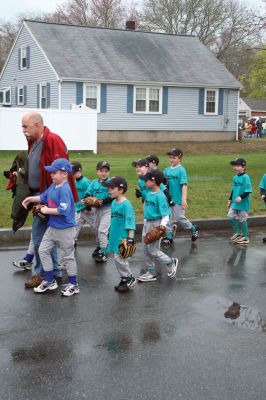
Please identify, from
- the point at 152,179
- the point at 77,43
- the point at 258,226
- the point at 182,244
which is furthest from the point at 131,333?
the point at 77,43

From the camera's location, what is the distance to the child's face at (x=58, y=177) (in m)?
6.12

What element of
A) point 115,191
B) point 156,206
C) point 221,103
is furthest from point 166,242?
point 221,103

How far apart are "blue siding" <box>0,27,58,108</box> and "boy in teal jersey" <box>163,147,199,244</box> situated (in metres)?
20.8

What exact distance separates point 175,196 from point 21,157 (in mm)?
3222

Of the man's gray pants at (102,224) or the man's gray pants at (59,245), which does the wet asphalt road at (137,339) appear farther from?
the man's gray pants at (102,224)

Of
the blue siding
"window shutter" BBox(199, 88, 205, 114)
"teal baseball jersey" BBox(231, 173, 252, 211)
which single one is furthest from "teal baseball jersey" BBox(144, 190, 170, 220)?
"window shutter" BBox(199, 88, 205, 114)

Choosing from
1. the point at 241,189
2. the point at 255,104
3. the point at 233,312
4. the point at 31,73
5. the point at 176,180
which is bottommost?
the point at 233,312

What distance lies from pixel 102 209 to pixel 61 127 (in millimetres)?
16643

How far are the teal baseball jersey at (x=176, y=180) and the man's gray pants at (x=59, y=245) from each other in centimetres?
303

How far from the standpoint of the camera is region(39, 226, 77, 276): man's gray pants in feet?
20.6

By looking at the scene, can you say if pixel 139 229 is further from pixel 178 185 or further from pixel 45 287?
pixel 45 287

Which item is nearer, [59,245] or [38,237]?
[59,245]

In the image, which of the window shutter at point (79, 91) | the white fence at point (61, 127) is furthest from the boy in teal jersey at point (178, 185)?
the window shutter at point (79, 91)

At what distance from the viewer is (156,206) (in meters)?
6.96
